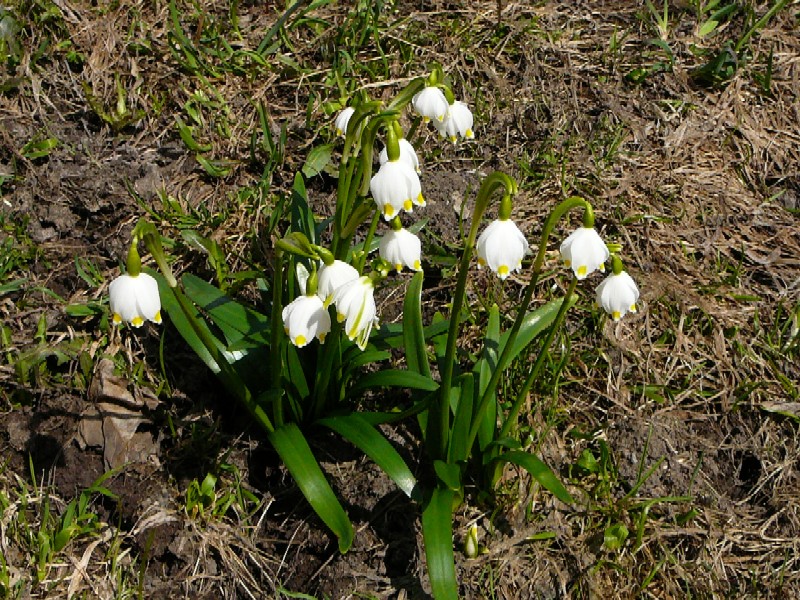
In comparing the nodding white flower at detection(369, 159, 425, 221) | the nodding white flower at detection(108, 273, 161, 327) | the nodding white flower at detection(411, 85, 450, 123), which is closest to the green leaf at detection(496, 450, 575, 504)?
the nodding white flower at detection(369, 159, 425, 221)

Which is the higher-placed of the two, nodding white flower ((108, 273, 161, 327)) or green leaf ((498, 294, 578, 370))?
nodding white flower ((108, 273, 161, 327))

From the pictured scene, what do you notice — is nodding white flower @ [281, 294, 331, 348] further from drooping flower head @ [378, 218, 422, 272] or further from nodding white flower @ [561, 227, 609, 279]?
nodding white flower @ [561, 227, 609, 279]

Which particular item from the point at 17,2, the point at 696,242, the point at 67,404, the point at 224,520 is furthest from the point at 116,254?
the point at 696,242

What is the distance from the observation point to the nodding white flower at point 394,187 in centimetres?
212

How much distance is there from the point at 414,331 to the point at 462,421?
0.98ft

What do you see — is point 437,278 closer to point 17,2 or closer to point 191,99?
point 191,99

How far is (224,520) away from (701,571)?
141cm

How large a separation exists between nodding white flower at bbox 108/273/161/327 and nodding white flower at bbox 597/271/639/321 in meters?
1.09

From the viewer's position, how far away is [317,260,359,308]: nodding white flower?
2.17 metres

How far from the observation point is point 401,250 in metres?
2.34

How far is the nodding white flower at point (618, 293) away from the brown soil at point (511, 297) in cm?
71

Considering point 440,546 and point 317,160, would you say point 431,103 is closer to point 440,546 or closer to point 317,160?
point 317,160

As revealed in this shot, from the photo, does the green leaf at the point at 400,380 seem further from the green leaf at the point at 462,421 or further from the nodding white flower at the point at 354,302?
the nodding white flower at the point at 354,302

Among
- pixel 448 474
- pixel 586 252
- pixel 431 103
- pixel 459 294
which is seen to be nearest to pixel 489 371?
pixel 448 474
